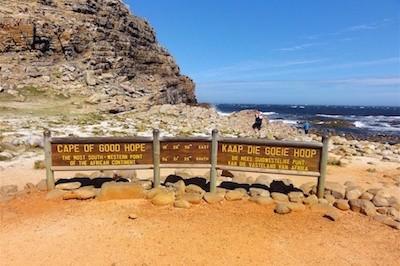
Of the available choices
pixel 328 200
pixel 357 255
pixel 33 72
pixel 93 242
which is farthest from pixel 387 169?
pixel 33 72

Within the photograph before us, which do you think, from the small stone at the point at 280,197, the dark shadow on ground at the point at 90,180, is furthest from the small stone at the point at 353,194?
the dark shadow on ground at the point at 90,180

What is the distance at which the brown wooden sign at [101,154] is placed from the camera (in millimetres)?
8766

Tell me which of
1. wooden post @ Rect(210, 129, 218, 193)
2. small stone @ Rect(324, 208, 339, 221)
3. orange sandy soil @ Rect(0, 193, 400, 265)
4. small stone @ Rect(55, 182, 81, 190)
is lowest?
orange sandy soil @ Rect(0, 193, 400, 265)

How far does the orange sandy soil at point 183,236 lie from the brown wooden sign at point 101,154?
3.24 ft

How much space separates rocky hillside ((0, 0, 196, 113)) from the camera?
34594 millimetres

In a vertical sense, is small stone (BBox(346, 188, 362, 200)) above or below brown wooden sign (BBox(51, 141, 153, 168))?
below

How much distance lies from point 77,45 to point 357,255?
39552 millimetres

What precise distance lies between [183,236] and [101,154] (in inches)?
125

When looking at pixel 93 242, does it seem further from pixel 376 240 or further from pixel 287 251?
pixel 376 240

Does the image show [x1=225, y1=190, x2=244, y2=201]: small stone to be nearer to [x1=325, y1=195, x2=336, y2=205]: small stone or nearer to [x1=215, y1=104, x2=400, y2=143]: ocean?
[x1=325, y1=195, x2=336, y2=205]: small stone

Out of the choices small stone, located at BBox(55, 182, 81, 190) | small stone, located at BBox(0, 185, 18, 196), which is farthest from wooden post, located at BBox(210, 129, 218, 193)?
small stone, located at BBox(0, 185, 18, 196)

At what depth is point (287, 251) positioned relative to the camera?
6.20 metres

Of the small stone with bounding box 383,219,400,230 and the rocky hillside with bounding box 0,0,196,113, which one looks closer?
the small stone with bounding box 383,219,400,230

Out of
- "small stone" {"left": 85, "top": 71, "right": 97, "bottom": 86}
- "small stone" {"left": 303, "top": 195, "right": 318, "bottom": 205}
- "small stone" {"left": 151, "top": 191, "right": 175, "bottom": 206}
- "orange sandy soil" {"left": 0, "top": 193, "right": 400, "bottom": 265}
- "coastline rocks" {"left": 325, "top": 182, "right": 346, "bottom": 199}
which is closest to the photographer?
"orange sandy soil" {"left": 0, "top": 193, "right": 400, "bottom": 265}
